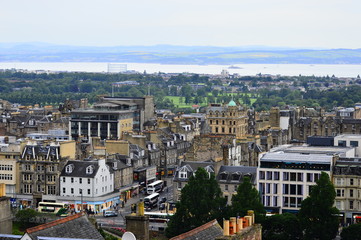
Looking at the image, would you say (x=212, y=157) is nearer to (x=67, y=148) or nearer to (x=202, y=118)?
(x=67, y=148)

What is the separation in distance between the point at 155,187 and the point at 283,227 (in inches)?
1268

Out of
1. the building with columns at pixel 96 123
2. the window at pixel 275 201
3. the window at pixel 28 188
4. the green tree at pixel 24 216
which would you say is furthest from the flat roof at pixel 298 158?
the building with columns at pixel 96 123

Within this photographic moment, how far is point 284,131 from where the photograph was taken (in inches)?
5098

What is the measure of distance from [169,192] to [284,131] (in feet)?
110

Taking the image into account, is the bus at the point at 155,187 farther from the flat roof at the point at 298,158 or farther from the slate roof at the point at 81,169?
the flat roof at the point at 298,158

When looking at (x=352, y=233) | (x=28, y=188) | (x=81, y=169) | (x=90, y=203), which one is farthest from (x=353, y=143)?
(x=28, y=188)

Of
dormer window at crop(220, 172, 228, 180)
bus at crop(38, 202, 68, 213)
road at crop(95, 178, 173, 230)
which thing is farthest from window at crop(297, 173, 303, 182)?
bus at crop(38, 202, 68, 213)

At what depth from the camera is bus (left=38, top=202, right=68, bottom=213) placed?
296ft

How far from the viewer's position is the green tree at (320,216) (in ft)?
225

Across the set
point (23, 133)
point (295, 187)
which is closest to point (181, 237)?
point (295, 187)

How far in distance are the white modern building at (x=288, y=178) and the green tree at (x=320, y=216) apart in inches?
552

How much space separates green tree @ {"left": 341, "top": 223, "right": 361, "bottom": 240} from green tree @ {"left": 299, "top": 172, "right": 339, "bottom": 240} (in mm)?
954

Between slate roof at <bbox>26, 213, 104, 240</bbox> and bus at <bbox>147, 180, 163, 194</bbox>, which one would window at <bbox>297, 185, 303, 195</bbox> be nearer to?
bus at <bbox>147, 180, 163, 194</bbox>

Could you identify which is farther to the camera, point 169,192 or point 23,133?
point 23,133
